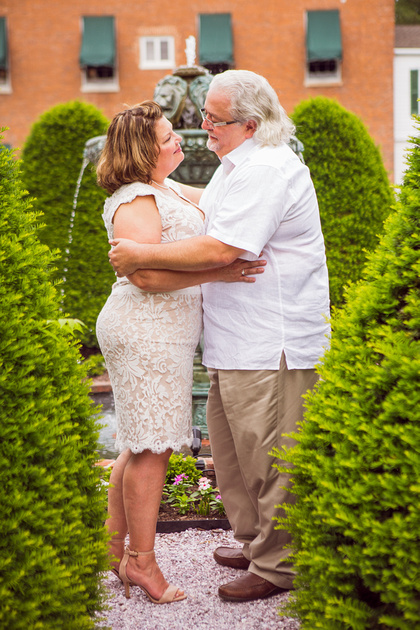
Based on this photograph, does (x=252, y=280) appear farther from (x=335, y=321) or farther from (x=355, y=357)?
(x=355, y=357)

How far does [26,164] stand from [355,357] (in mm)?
8035

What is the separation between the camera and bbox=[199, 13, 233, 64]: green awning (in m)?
21.1

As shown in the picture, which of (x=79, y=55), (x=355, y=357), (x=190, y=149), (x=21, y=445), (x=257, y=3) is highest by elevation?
(x=257, y=3)

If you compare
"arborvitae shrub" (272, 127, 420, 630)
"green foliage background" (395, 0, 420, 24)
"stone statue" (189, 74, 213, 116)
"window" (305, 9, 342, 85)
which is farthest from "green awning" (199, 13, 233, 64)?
"arborvitae shrub" (272, 127, 420, 630)

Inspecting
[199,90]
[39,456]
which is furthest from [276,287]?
[199,90]

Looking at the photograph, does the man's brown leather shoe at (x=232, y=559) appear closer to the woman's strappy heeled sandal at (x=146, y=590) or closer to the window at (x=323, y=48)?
the woman's strappy heeled sandal at (x=146, y=590)

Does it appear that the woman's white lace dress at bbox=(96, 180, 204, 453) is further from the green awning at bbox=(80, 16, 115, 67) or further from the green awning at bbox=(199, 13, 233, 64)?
the green awning at bbox=(80, 16, 115, 67)

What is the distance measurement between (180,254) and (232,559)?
1.48 metres

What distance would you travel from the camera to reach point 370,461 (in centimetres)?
165

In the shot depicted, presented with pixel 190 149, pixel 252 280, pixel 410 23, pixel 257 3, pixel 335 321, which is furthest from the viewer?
pixel 410 23

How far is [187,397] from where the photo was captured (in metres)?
2.75

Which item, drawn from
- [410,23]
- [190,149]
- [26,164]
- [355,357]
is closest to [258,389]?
[355,357]

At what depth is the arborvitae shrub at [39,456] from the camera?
172 centimetres

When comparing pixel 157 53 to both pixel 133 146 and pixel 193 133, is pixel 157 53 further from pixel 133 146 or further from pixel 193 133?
pixel 133 146
